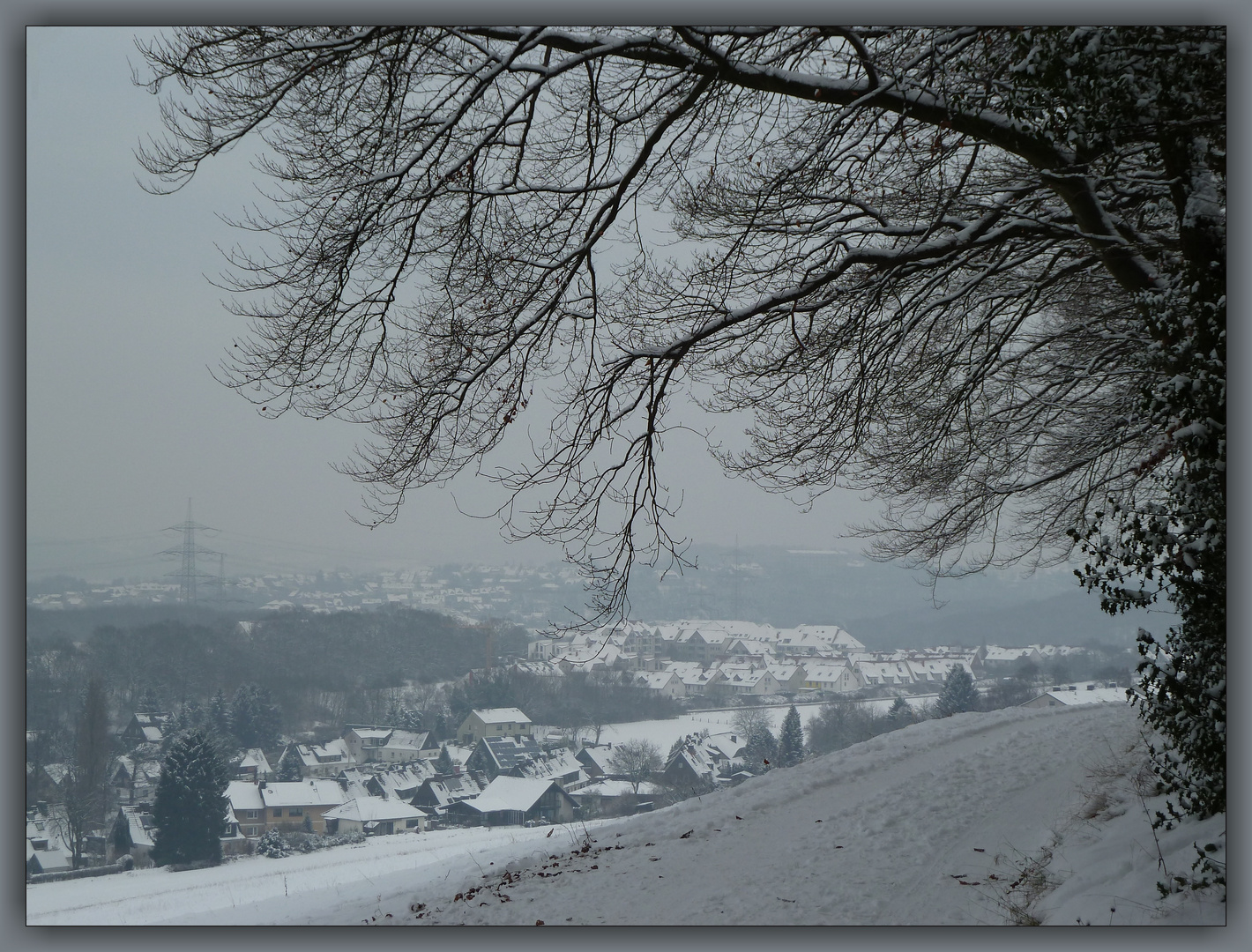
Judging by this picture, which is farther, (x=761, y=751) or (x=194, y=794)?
(x=761, y=751)

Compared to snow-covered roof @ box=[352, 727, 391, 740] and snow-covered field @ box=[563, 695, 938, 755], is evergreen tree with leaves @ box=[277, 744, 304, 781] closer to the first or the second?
snow-covered roof @ box=[352, 727, 391, 740]

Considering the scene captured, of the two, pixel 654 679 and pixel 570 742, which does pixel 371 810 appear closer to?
pixel 570 742

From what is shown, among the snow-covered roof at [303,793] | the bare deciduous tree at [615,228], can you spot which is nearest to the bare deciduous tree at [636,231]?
the bare deciduous tree at [615,228]

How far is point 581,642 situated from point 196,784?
1905 millimetres

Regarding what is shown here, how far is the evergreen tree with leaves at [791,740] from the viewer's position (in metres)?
4.80

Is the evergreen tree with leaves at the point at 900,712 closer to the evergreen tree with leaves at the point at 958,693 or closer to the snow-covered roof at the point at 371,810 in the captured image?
the evergreen tree with leaves at the point at 958,693

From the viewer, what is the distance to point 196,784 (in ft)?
13.4

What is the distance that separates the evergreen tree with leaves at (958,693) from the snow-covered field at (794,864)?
242 mm

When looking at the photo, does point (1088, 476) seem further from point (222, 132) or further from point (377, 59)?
point (222, 132)

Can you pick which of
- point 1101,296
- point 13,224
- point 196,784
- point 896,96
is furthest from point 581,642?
point 1101,296

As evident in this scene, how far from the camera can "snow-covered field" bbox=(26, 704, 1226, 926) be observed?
383 centimetres

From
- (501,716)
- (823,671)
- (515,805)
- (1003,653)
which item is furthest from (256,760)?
(1003,653)

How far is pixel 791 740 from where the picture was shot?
15.9ft

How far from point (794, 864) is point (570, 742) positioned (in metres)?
1.27
